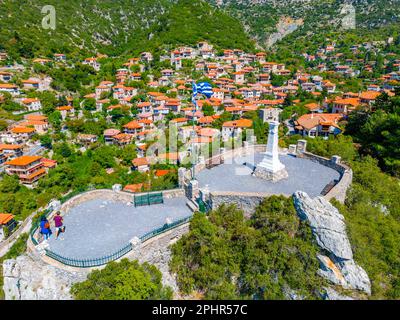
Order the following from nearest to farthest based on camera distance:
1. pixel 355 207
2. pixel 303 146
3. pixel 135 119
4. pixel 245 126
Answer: pixel 355 207
pixel 303 146
pixel 245 126
pixel 135 119

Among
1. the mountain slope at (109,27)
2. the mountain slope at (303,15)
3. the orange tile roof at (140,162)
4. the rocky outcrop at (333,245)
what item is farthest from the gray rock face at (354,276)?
the mountain slope at (303,15)

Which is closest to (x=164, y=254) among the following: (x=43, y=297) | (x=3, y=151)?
(x=43, y=297)

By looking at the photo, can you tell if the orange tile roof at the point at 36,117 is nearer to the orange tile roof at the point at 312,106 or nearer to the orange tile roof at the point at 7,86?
the orange tile roof at the point at 7,86

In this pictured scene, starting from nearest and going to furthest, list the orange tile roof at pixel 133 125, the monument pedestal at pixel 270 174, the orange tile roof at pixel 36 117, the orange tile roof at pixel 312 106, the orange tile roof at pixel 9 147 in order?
1. the monument pedestal at pixel 270 174
2. the orange tile roof at pixel 9 147
3. the orange tile roof at pixel 133 125
4. the orange tile roof at pixel 312 106
5. the orange tile roof at pixel 36 117

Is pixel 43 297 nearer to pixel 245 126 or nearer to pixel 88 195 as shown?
pixel 88 195

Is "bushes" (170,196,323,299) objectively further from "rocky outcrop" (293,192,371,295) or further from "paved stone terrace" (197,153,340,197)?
"paved stone terrace" (197,153,340,197)

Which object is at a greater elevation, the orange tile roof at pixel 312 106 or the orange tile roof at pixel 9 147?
the orange tile roof at pixel 312 106
